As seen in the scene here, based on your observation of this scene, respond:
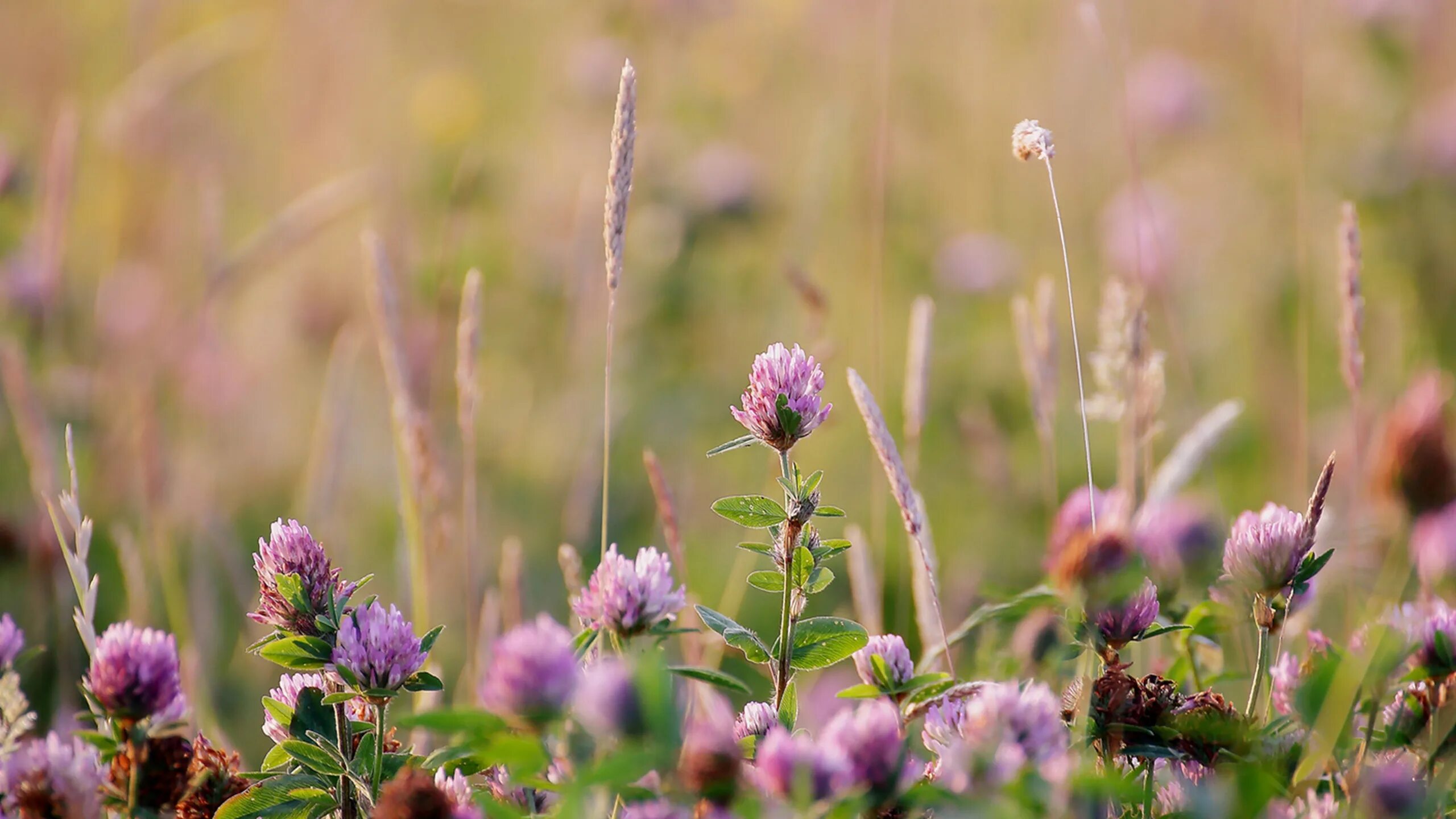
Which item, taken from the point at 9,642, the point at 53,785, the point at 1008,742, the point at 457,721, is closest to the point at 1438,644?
the point at 1008,742

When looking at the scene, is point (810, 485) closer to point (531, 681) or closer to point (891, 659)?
point (891, 659)

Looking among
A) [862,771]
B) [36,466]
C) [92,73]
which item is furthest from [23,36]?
[862,771]

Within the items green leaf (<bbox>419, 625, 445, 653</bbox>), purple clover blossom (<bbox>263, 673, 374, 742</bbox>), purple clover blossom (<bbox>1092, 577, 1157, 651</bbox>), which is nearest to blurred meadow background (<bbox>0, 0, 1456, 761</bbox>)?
purple clover blossom (<bbox>263, 673, 374, 742</bbox>)

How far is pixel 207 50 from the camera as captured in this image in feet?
7.61

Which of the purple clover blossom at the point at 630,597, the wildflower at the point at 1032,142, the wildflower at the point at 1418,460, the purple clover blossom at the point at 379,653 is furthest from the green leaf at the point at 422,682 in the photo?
the wildflower at the point at 1418,460

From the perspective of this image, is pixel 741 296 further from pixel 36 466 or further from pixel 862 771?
pixel 862 771

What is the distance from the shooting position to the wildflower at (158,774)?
2.48 feet

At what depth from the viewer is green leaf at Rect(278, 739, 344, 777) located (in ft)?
2.69

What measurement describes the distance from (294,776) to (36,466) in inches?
44.8

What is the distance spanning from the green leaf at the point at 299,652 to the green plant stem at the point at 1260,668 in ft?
2.07

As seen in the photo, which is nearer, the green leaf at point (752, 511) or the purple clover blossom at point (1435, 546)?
the green leaf at point (752, 511)

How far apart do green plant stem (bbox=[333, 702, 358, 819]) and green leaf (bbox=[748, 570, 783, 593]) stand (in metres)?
0.30

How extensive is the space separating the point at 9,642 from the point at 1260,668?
2.95 feet

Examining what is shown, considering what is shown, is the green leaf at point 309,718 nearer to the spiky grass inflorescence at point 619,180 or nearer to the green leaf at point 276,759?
the green leaf at point 276,759
